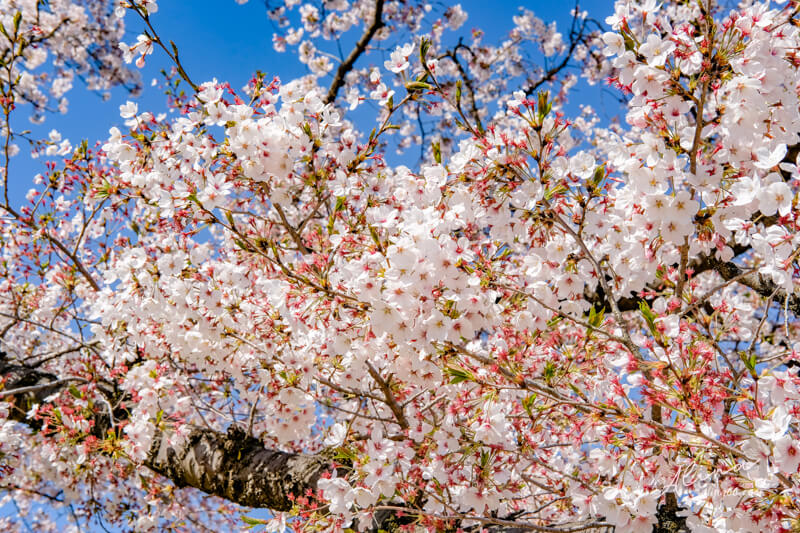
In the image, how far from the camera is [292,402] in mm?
3135

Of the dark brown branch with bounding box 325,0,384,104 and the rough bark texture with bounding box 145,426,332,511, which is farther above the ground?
the dark brown branch with bounding box 325,0,384,104

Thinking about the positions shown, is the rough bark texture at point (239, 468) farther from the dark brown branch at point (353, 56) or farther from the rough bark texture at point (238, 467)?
the dark brown branch at point (353, 56)

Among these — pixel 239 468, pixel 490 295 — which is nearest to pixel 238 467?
pixel 239 468

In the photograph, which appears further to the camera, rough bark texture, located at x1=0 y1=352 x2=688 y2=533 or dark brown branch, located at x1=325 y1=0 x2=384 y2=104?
dark brown branch, located at x1=325 y1=0 x2=384 y2=104

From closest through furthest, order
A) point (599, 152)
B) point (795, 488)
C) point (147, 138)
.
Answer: point (795, 488) < point (147, 138) < point (599, 152)

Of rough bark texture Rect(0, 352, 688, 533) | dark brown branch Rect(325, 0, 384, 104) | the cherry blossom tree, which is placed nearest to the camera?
the cherry blossom tree

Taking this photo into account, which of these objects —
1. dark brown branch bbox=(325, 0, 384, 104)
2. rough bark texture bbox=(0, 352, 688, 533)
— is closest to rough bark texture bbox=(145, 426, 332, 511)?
rough bark texture bbox=(0, 352, 688, 533)

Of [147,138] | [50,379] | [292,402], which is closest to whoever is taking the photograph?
[147,138]

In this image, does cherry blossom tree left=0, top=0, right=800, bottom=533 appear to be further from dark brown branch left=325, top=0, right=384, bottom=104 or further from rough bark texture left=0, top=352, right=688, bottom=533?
dark brown branch left=325, top=0, right=384, bottom=104

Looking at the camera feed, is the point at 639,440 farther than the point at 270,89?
No

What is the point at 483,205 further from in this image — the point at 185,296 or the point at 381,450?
the point at 185,296

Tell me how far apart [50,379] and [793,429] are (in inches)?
226

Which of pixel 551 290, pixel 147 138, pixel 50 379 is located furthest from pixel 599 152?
pixel 50 379

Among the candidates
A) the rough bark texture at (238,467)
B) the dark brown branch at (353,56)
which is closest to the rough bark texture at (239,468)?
the rough bark texture at (238,467)
